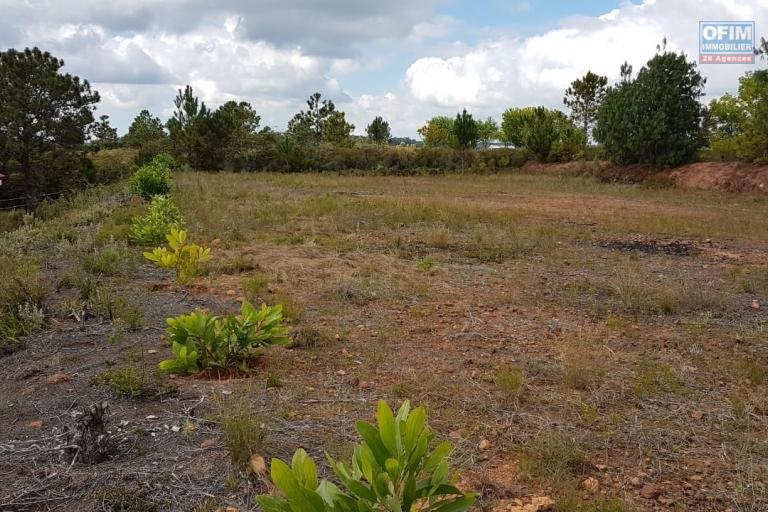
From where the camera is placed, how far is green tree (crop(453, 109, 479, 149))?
32125 millimetres

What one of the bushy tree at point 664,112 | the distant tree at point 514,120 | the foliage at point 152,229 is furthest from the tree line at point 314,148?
the foliage at point 152,229

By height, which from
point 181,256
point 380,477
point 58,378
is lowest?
point 58,378

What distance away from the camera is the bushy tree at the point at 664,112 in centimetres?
2010

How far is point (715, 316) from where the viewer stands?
5.06m

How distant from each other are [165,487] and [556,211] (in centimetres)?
1134

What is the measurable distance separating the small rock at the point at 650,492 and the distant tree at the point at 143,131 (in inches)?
1571

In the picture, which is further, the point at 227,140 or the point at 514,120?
the point at 514,120

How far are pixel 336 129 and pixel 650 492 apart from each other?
35986 mm

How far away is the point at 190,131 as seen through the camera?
27812mm

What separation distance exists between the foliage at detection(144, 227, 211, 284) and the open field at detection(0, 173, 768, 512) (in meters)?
0.23

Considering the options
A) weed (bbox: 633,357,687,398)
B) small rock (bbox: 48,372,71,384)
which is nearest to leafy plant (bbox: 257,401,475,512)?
weed (bbox: 633,357,687,398)

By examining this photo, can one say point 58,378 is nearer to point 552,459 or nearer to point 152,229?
point 552,459

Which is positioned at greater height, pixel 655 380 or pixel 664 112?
pixel 664 112

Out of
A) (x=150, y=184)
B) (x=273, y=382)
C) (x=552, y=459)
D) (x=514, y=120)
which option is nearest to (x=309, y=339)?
(x=273, y=382)
